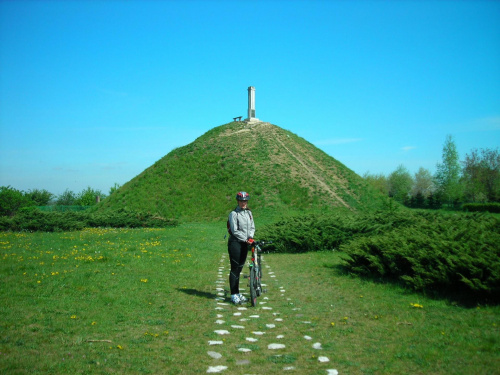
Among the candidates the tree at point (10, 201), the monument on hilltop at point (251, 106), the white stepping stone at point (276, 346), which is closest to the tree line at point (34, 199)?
the tree at point (10, 201)

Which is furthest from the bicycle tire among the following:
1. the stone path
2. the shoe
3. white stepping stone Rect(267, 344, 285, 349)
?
white stepping stone Rect(267, 344, 285, 349)

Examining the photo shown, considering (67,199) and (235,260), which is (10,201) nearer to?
(67,199)

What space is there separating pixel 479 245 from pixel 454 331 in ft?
8.85

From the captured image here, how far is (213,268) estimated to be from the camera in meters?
13.2

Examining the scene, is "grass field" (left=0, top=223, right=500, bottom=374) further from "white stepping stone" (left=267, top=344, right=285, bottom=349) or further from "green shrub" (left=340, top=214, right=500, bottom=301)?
"green shrub" (left=340, top=214, right=500, bottom=301)

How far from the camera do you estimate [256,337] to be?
6.29 m

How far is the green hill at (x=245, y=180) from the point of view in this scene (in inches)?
1658

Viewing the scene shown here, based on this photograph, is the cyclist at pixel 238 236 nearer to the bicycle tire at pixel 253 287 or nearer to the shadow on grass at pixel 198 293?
the bicycle tire at pixel 253 287

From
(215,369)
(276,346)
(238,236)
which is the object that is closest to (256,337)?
(276,346)

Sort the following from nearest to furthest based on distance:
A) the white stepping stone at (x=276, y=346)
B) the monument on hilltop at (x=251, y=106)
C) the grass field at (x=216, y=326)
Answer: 1. the grass field at (x=216, y=326)
2. the white stepping stone at (x=276, y=346)
3. the monument on hilltop at (x=251, y=106)

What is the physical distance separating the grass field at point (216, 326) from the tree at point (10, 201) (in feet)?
141

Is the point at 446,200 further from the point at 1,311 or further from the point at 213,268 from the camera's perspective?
the point at 1,311

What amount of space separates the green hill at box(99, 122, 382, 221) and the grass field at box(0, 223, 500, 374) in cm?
2859

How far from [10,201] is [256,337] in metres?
53.2
